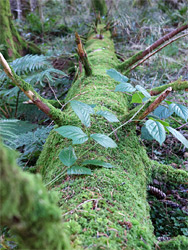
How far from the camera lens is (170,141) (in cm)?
277

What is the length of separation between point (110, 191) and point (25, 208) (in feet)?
2.52

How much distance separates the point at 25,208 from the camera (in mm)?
461

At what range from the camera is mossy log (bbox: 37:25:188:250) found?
863 millimetres

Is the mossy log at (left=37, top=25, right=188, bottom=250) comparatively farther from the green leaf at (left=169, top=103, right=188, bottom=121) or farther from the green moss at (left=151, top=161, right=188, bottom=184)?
the green leaf at (left=169, top=103, right=188, bottom=121)

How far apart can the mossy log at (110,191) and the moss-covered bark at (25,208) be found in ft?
1.15

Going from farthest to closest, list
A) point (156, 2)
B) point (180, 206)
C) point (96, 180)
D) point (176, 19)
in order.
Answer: point (156, 2)
point (176, 19)
point (180, 206)
point (96, 180)

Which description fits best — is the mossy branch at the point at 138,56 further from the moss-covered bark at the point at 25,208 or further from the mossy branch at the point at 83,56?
the moss-covered bark at the point at 25,208

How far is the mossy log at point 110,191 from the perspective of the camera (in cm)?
86

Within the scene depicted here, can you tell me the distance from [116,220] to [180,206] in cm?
145

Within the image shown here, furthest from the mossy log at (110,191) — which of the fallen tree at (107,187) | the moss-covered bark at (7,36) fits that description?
the moss-covered bark at (7,36)

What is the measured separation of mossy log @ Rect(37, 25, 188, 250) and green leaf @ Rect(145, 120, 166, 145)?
37cm

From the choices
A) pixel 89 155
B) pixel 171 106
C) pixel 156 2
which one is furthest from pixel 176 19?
pixel 89 155

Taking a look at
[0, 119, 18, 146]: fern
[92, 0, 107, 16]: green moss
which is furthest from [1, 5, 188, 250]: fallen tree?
[92, 0, 107, 16]: green moss

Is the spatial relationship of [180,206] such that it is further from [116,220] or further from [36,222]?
[36,222]
